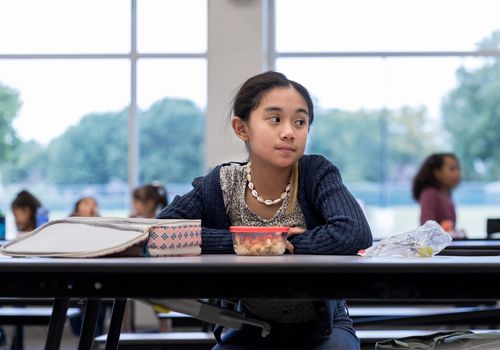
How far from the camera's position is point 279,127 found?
6.77 feet

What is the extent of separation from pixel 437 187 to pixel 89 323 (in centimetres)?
460

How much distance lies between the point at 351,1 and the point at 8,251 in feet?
22.8

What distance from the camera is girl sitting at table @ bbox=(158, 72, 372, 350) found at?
6.17 ft

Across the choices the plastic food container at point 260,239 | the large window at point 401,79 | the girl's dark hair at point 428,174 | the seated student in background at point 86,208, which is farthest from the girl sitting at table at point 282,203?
the large window at point 401,79

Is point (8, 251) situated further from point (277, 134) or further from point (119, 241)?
point (277, 134)

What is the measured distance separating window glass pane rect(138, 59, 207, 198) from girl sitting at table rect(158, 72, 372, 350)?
606cm

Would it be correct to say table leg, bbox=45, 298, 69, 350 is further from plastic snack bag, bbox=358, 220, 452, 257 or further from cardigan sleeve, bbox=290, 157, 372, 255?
plastic snack bag, bbox=358, 220, 452, 257

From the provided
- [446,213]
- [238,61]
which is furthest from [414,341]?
[238,61]

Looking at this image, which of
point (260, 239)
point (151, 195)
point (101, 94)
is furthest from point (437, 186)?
point (260, 239)

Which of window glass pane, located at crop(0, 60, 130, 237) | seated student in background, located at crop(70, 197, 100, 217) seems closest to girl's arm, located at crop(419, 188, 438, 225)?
seated student in background, located at crop(70, 197, 100, 217)

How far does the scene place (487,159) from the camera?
816 centimetres

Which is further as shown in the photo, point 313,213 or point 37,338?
point 37,338

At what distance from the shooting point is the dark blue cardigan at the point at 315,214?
1.85 metres

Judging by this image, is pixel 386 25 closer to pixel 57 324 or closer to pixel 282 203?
pixel 282 203
